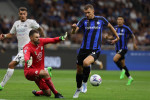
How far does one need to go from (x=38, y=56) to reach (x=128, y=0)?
22.8 meters

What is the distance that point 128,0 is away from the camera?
3070 cm

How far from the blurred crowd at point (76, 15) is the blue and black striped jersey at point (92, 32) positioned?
1423cm

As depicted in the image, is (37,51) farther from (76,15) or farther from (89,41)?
(76,15)

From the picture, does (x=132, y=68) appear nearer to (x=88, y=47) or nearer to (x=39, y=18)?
(x=39, y=18)

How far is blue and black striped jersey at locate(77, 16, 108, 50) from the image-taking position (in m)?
9.73

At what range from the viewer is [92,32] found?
980 centimetres

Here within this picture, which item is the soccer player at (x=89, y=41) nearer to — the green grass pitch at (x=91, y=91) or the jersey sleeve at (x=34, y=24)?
the green grass pitch at (x=91, y=91)

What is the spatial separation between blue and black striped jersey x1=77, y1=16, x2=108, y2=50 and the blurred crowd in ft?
46.7

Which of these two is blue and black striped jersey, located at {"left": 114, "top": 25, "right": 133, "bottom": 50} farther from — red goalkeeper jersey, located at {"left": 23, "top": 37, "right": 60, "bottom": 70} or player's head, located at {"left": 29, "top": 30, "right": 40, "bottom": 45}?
player's head, located at {"left": 29, "top": 30, "right": 40, "bottom": 45}

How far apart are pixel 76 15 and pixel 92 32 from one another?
58.4 ft

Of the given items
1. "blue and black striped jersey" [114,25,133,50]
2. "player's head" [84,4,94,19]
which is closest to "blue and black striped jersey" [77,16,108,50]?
"player's head" [84,4,94,19]

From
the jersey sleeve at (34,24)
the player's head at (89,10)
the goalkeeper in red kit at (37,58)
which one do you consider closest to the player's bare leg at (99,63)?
the jersey sleeve at (34,24)

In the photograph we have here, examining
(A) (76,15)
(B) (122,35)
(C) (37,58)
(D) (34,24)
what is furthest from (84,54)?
(A) (76,15)

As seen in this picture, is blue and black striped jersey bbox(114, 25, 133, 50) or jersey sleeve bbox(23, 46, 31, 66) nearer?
jersey sleeve bbox(23, 46, 31, 66)
